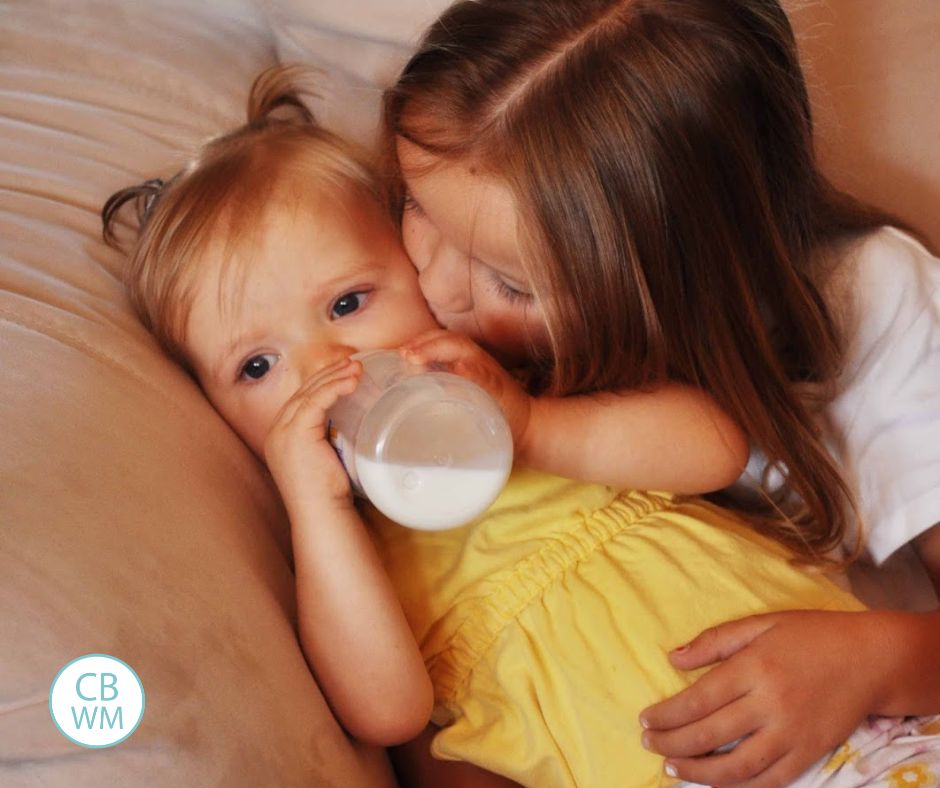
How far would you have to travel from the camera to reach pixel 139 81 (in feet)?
4.53

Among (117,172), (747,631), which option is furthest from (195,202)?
(747,631)

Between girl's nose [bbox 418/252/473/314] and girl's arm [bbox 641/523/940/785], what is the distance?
0.39 meters

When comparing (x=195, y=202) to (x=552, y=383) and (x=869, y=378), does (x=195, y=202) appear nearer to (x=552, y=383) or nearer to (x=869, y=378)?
(x=552, y=383)

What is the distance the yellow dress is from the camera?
93 centimetres

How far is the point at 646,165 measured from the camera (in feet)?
2.75

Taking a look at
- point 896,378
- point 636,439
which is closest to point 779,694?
point 636,439

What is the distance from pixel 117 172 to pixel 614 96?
2.23 feet

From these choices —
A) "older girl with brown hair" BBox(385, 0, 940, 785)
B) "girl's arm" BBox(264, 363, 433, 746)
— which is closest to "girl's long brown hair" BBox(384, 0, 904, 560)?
"older girl with brown hair" BBox(385, 0, 940, 785)

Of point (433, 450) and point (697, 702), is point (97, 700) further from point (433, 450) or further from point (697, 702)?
point (697, 702)

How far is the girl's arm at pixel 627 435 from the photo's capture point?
92 centimetres

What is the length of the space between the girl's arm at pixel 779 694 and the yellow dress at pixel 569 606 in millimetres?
33

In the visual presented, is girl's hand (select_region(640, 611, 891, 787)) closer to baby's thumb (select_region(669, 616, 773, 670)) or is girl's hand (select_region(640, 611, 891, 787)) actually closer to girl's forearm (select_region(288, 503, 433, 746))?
baby's thumb (select_region(669, 616, 773, 670))

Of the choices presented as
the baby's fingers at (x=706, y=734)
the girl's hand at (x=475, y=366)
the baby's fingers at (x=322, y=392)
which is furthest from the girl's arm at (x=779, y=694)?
the baby's fingers at (x=322, y=392)

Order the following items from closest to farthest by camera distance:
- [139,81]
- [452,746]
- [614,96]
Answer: [614,96] → [452,746] → [139,81]
